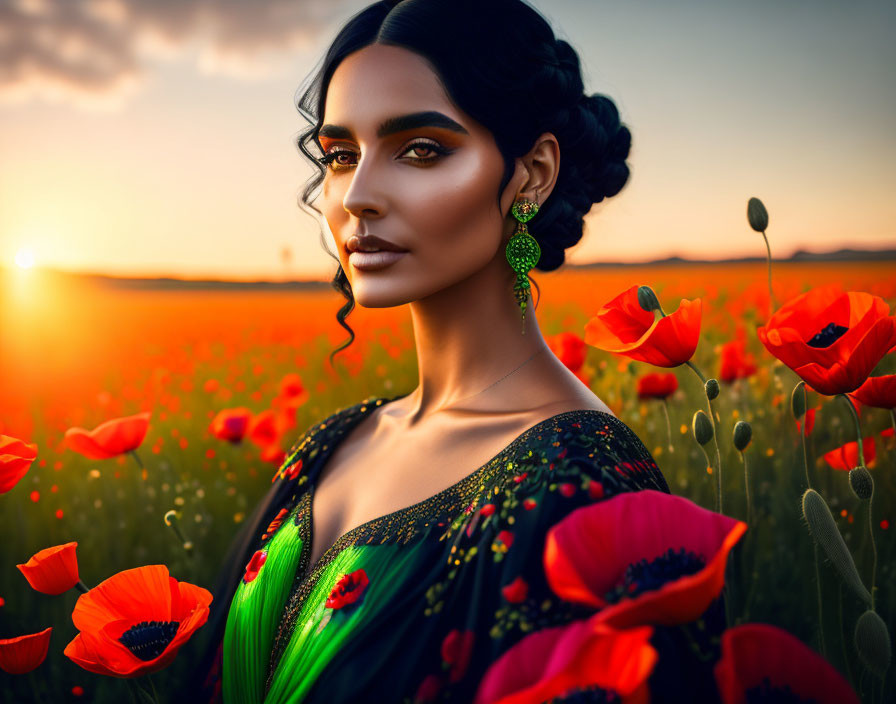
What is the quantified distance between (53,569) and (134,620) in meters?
0.18

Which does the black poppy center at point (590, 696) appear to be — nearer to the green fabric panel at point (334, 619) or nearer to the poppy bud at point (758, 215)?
the green fabric panel at point (334, 619)

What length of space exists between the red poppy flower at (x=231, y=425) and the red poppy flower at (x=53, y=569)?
109cm

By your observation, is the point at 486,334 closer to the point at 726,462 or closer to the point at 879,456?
the point at 726,462

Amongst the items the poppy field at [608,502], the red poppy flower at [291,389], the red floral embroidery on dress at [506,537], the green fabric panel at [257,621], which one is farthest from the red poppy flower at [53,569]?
the red poppy flower at [291,389]

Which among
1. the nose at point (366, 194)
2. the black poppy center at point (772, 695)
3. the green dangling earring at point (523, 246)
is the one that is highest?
the nose at point (366, 194)

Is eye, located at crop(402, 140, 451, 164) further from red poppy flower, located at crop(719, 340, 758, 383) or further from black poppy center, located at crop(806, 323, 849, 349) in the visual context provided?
red poppy flower, located at crop(719, 340, 758, 383)

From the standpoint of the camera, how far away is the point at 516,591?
1035 mm

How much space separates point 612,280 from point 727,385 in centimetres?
188

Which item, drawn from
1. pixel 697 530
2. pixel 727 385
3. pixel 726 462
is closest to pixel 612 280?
pixel 727 385

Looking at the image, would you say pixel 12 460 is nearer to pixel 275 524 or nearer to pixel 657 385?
pixel 275 524

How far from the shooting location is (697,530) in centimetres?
71

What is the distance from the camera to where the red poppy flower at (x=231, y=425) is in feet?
7.63

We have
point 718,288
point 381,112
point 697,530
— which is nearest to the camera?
point 697,530

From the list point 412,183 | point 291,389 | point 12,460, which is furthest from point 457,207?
point 291,389
